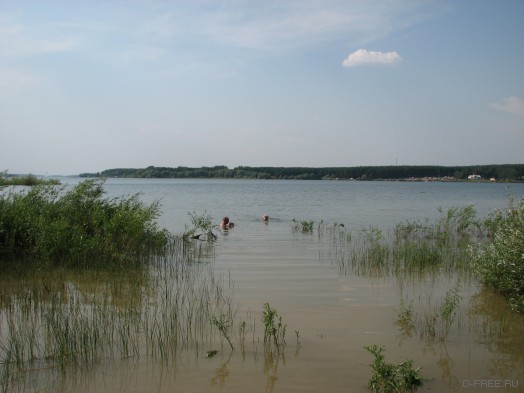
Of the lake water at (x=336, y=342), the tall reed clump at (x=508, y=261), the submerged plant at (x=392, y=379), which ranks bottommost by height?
the lake water at (x=336, y=342)

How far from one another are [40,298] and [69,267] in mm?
3190

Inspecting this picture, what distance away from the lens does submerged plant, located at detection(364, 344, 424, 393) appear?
6043 mm

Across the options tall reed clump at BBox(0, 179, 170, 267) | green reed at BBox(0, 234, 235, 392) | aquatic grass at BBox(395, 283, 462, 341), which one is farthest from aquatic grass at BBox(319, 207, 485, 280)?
tall reed clump at BBox(0, 179, 170, 267)

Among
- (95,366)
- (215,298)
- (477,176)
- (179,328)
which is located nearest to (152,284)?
(215,298)

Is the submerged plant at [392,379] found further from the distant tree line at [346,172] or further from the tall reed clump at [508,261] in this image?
the distant tree line at [346,172]

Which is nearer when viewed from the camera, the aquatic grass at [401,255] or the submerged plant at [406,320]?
the submerged plant at [406,320]

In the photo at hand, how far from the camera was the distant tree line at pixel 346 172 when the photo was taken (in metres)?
129

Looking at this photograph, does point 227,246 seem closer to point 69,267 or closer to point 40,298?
point 69,267

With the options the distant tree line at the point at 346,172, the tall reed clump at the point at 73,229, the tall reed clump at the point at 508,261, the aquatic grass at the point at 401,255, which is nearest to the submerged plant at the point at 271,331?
the tall reed clump at the point at 508,261

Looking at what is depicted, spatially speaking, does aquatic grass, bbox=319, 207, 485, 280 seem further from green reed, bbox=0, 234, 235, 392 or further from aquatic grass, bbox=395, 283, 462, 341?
green reed, bbox=0, 234, 235, 392

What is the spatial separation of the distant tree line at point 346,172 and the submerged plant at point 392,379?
413 feet

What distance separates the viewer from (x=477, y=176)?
436 ft

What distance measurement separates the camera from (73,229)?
1366 cm

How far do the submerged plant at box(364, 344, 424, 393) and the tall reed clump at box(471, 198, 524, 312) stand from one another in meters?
4.06
